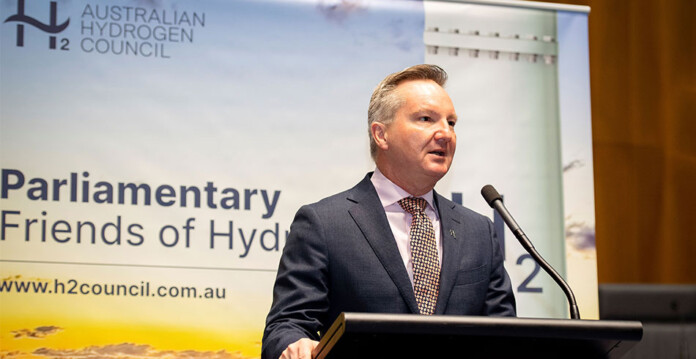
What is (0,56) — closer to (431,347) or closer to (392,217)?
(392,217)

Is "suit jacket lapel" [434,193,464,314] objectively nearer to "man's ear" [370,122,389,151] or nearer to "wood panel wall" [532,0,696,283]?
"man's ear" [370,122,389,151]

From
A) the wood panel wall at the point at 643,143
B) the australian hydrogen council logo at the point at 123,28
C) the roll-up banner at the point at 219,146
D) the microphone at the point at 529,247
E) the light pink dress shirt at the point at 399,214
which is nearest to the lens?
the microphone at the point at 529,247

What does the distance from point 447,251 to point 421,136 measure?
1.12 feet

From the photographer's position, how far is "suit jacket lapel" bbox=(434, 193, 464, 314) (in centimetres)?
227

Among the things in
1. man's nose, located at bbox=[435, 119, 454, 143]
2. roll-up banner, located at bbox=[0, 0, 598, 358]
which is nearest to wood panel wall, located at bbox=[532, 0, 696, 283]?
roll-up banner, located at bbox=[0, 0, 598, 358]

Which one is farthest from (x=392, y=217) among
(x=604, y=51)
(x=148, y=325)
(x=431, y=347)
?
(x=604, y=51)

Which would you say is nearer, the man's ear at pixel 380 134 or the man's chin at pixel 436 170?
the man's chin at pixel 436 170

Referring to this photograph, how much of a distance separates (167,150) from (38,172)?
531mm

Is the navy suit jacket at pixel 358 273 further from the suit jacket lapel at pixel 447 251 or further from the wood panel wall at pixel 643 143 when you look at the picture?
the wood panel wall at pixel 643 143

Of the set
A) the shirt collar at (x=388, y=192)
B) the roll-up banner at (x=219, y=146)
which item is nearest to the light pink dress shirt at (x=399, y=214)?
the shirt collar at (x=388, y=192)

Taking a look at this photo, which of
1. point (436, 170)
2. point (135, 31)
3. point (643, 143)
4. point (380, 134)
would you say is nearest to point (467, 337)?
point (436, 170)

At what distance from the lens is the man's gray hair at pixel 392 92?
8.32 feet

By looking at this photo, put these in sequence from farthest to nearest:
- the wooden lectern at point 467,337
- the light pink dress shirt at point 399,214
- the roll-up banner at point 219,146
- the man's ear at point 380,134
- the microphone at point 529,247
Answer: the roll-up banner at point 219,146 → the man's ear at point 380,134 → the light pink dress shirt at point 399,214 → the microphone at point 529,247 → the wooden lectern at point 467,337

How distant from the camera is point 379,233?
2338 millimetres
